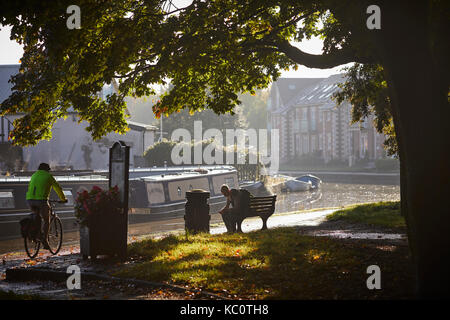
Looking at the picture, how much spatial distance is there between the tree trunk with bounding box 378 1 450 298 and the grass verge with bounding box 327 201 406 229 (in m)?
9.14

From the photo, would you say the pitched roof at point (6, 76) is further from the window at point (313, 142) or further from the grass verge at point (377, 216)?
the window at point (313, 142)

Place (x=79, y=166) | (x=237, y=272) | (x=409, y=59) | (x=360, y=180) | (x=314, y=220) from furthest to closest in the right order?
(x=360, y=180)
(x=79, y=166)
(x=314, y=220)
(x=237, y=272)
(x=409, y=59)

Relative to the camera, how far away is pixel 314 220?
1883 cm

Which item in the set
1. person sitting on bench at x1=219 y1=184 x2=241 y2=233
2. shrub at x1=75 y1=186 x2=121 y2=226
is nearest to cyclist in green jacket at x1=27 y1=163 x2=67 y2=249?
shrub at x1=75 y1=186 x2=121 y2=226

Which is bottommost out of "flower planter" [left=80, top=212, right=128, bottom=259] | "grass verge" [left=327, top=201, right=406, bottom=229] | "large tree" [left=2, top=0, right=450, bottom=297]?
"grass verge" [left=327, top=201, right=406, bottom=229]

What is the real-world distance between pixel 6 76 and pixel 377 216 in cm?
3731

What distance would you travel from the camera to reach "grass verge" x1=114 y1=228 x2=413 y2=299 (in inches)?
282

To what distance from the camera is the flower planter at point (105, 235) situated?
10.2m

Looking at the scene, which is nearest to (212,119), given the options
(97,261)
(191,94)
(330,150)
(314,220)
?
(330,150)

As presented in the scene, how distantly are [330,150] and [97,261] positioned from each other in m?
63.1

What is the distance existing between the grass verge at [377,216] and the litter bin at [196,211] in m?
4.87

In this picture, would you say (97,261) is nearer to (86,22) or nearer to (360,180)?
(86,22)

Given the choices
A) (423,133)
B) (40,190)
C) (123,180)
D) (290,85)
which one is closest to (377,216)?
(123,180)

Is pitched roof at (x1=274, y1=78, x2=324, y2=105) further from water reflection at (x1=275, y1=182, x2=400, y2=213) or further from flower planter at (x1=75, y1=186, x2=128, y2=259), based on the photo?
flower planter at (x1=75, y1=186, x2=128, y2=259)
